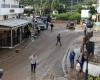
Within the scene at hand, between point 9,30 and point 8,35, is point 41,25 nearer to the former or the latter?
point 8,35

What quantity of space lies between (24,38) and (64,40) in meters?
5.44

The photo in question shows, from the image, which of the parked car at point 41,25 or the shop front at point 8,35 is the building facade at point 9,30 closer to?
the shop front at point 8,35

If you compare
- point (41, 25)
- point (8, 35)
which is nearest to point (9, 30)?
point (8, 35)

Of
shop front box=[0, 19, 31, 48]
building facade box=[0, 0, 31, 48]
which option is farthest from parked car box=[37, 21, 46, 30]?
shop front box=[0, 19, 31, 48]

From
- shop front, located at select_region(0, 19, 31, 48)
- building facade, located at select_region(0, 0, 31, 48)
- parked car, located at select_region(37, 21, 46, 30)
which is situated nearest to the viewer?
shop front, located at select_region(0, 19, 31, 48)

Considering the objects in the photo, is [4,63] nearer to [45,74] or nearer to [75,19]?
[45,74]

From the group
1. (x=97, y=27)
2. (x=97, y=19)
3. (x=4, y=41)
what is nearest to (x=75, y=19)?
(x=97, y=19)

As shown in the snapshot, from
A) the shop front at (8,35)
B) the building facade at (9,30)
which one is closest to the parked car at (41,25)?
the building facade at (9,30)

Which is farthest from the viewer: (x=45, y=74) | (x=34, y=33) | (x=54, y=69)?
(x=34, y=33)

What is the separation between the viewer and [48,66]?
31.1 metres

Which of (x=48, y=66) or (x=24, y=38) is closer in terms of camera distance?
(x=48, y=66)

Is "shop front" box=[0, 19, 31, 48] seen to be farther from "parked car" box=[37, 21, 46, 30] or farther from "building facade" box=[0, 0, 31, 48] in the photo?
"parked car" box=[37, 21, 46, 30]

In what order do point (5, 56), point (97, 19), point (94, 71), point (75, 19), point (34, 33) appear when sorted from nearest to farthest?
point (94, 71) → point (5, 56) → point (34, 33) → point (97, 19) → point (75, 19)

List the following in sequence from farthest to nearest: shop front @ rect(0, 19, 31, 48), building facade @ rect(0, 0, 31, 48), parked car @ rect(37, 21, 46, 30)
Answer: parked car @ rect(37, 21, 46, 30) → building facade @ rect(0, 0, 31, 48) → shop front @ rect(0, 19, 31, 48)
